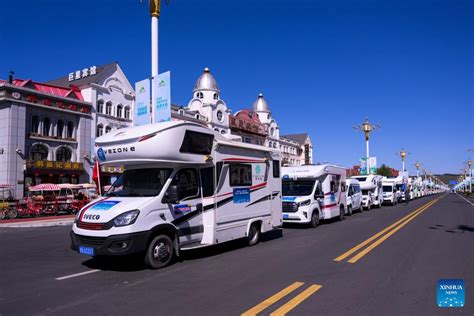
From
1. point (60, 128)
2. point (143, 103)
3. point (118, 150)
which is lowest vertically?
point (118, 150)

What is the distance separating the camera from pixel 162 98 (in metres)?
16.6

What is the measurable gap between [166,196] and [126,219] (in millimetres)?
1032

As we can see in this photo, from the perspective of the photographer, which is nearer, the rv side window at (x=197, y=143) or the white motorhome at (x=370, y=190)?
the rv side window at (x=197, y=143)

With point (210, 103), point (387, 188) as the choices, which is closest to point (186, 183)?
point (387, 188)

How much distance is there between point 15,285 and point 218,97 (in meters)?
52.2

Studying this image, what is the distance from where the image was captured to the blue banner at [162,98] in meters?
16.3

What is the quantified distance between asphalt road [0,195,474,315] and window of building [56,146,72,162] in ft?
84.0

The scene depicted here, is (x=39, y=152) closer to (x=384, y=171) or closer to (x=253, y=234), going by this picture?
(x=253, y=234)

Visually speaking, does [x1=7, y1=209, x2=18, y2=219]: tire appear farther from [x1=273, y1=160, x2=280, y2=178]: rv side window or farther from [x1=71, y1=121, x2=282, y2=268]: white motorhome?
[x1=273, y1=160, x2=280, y2=178]: rv side window

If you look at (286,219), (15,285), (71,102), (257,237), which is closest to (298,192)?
(286,219)

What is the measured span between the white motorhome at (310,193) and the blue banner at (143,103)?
6911mm

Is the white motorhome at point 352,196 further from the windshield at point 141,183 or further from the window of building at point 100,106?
the window of building at point 100,106

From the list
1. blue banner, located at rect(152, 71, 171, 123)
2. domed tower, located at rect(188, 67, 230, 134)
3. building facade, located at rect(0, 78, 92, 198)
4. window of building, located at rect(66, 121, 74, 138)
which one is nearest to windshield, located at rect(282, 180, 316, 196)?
blue banner, located at rect(152, 71, 171, 123)

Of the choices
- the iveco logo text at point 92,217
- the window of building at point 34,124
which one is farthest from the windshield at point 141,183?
the window of building at point 34,124
